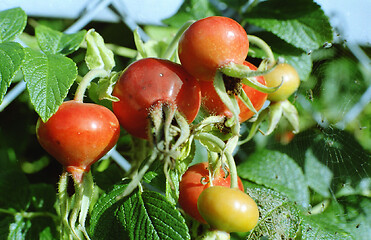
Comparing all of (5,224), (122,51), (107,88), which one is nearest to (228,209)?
(107,88)

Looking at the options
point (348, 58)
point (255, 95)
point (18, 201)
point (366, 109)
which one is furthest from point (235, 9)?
point (18, 201)

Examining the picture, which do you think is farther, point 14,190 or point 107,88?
point 14,190

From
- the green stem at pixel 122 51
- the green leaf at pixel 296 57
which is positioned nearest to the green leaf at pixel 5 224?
the green stem at pixel 122 51

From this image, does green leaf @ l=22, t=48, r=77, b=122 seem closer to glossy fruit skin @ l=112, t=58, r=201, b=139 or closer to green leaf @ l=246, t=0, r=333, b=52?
glossy fruit skin @ l=112, t=58, r=201, b=139

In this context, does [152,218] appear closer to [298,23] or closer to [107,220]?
[107,220]

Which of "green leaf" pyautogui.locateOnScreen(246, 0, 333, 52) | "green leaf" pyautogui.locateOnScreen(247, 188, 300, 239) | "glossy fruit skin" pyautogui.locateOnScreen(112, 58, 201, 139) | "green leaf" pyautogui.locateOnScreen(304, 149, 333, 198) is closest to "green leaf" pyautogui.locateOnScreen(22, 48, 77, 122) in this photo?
"glossy fruit skin" pyautogui.locateOnScreen(112, 58, 201, 139)

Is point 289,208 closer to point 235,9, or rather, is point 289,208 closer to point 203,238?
point 203,238

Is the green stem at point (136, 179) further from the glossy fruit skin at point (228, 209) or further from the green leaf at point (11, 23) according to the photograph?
the green leaf at point (11, 23)
